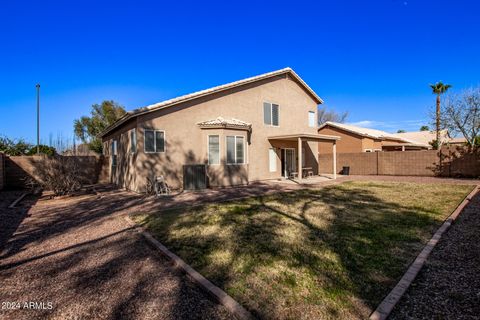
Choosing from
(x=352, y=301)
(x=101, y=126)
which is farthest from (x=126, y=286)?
(x=101, y=126)

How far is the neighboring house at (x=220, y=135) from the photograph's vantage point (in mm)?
12945

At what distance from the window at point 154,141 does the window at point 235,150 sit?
3656 mm

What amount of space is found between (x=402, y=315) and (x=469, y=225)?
5.06m

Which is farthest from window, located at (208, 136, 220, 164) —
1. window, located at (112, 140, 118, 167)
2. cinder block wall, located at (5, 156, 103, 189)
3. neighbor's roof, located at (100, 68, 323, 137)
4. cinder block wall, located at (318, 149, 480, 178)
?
cinder block wall, located at (318, 149, 480, 178)

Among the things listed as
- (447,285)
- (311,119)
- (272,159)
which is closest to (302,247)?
(447,285)

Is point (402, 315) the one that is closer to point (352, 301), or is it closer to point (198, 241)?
point (352, 301)

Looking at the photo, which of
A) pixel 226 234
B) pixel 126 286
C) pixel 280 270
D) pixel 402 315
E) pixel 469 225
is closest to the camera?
pixel 402 315

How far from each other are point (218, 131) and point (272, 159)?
515 centimetres

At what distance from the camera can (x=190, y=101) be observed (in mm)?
14141

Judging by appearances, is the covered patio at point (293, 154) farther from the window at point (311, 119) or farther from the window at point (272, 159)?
the window at point (311, 119)

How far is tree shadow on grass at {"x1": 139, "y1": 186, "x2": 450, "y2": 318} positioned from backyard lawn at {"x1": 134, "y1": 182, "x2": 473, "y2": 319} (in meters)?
Result: 0.01

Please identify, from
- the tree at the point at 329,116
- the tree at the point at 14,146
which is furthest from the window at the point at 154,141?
the tree at the point at 329,116

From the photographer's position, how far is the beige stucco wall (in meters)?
13.0

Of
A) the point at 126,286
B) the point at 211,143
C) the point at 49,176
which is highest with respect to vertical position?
the point at 211,143
